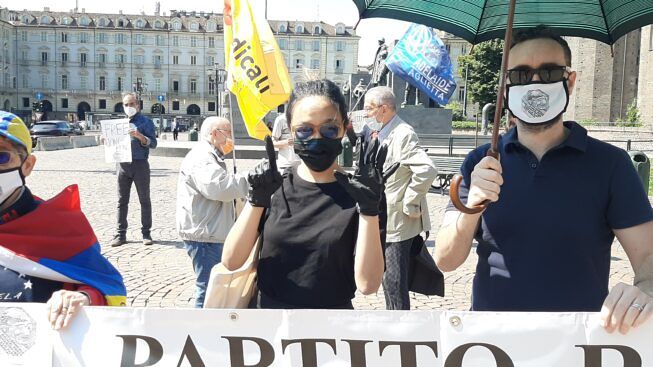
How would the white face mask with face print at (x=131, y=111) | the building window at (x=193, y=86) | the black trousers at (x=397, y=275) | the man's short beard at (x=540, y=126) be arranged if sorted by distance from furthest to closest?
the building window at (x=193, y=86), the white face mask with face print at (x=131, y=111), the black trousers at (x=397, y=275), the man's short beard at (x=540, y=126)

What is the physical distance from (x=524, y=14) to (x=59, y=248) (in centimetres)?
224

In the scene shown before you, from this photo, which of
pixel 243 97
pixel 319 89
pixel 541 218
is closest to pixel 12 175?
pixel 319 89

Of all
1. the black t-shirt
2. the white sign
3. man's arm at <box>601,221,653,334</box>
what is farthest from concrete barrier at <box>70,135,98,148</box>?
man's arm at <box>601,221,653,334</box>

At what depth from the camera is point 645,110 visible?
4478cm

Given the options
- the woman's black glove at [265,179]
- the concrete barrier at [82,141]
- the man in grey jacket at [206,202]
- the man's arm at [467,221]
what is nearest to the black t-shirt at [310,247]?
the woman's black glove at [265,179]

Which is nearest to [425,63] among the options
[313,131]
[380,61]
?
[313,131]

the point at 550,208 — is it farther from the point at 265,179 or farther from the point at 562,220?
the point at 265,179

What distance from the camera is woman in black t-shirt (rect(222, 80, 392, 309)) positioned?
92.7 inches

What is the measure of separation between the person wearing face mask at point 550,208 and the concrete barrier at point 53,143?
30.5m

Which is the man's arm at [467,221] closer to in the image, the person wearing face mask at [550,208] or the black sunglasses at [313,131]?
the person wearing face mask at [550,208]

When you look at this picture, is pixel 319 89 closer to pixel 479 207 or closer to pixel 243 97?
pixel 479 207

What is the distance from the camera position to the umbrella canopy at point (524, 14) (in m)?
2.96

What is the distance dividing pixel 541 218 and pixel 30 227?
187cm

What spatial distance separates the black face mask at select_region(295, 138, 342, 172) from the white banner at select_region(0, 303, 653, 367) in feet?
1.84
